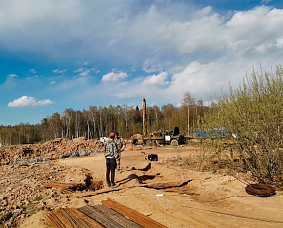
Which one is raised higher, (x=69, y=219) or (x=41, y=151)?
(x=69, y=219)

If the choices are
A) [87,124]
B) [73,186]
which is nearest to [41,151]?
[73,186]

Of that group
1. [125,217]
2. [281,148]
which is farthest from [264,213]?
[125,217]

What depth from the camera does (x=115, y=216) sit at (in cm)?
423

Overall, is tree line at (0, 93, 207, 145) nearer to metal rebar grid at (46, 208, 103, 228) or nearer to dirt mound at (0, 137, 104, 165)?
dirt mound at (0, 137, 104, 165)

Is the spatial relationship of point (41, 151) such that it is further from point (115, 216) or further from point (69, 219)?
point (115, 216)

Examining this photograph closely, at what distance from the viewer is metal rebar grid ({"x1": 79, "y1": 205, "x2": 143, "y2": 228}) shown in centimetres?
383

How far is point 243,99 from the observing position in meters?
6.96

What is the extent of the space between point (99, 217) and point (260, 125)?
5239 millimetres

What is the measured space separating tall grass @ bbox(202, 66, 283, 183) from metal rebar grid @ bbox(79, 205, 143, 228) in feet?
14.4

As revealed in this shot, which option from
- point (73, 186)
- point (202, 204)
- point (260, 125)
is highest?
point (260, 125)

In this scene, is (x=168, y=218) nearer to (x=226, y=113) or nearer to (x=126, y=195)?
(x=126, y=195)

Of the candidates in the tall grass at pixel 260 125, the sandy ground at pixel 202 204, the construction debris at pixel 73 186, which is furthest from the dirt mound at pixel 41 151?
the tall grass at pixel 260 125

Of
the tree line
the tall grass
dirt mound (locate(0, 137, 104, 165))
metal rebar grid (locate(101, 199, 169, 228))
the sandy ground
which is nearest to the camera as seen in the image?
metal rebar grid (locate(101, 199, 169, 228))

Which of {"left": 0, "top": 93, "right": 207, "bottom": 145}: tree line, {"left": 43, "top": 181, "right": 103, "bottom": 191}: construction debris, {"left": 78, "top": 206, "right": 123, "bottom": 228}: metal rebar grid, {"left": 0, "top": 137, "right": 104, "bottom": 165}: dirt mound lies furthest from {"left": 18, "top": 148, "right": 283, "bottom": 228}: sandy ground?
{"left": 0, "top": 93, "right": 207, "bottom": 145}: tree line
